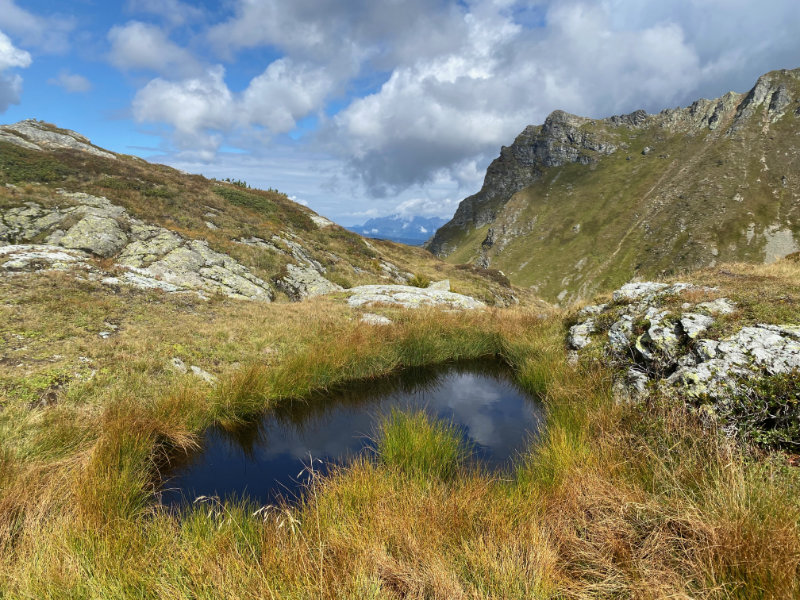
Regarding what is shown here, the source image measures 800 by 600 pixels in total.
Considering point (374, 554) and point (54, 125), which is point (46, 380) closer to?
point (374, 554)

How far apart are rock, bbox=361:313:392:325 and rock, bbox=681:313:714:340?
1180cm

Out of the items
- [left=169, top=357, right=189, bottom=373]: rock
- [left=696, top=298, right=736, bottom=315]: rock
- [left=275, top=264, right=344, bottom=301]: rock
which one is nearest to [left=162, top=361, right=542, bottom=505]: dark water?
[left=169, top=357, right=189, bottom=373]: rock

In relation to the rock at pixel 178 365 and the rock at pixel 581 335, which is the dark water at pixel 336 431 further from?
the rock at pixel 581 335

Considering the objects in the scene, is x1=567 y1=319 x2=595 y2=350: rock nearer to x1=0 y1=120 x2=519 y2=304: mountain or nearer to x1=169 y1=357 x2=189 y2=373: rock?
x1=169 y1=357 x2=189 y2=373: rock

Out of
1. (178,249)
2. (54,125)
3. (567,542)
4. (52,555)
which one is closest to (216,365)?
(52,555)

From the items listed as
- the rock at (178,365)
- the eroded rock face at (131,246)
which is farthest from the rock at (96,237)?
the rock at (178,365)

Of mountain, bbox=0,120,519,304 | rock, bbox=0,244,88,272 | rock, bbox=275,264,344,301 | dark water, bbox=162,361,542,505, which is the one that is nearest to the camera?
dark water, bbox=162,361,542,505

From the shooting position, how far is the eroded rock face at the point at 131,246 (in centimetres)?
2291

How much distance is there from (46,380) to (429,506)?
10.5 m

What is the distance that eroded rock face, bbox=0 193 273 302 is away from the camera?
902 inches

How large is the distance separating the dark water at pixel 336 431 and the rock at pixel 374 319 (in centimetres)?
370

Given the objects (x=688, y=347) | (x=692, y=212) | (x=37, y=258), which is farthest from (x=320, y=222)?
(x=692, y=212)

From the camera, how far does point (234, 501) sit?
22.4 feet

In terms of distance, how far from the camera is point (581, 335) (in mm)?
14242
